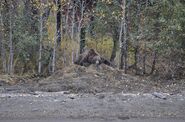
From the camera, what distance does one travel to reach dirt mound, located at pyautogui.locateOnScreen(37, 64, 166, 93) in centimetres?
1333

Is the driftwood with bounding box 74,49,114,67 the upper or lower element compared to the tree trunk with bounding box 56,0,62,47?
lower

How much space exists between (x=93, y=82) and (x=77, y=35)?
16.0 feet

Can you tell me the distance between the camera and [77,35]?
1836 cm

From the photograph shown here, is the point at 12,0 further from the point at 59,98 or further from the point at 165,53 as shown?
the point at 59,98

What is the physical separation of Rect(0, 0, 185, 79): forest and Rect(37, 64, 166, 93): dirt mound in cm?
211

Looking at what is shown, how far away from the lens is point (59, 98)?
440 inches

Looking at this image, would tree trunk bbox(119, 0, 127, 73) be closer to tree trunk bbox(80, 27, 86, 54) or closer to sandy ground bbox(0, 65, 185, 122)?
tree trunk bbox(80, 27, 86, 54)

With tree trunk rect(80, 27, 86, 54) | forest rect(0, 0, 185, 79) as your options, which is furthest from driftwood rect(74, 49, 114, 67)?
tree trunk rect(80, 27, 86, 54)

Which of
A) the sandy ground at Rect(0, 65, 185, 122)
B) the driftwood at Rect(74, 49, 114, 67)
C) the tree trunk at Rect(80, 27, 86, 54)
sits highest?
the tree trunk at Rect(80, 27, 86, 54)

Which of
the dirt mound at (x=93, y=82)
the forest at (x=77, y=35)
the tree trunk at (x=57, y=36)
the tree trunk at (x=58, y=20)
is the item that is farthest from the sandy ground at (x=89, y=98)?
the tree trunk at (x=58, y=20)

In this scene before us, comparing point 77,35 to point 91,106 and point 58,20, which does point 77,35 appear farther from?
point 91,106

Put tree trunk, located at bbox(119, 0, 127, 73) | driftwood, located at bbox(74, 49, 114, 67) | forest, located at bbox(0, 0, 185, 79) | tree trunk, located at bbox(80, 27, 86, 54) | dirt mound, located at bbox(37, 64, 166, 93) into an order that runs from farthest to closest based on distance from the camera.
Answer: tree trunk, located at bbox(80, 27, 86, 54) < tree trunk, located at bbox(119, 0, 127, 73) < forest, located at bbox(0, 0, 185, 79) < driftwood, located at bbox(74, 49, 114, 67) < dirt mound, located at bbox(37, 64, 166, 93)

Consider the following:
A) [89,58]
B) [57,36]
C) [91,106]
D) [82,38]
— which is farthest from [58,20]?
[91,106]

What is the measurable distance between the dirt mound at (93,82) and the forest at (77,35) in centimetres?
211
